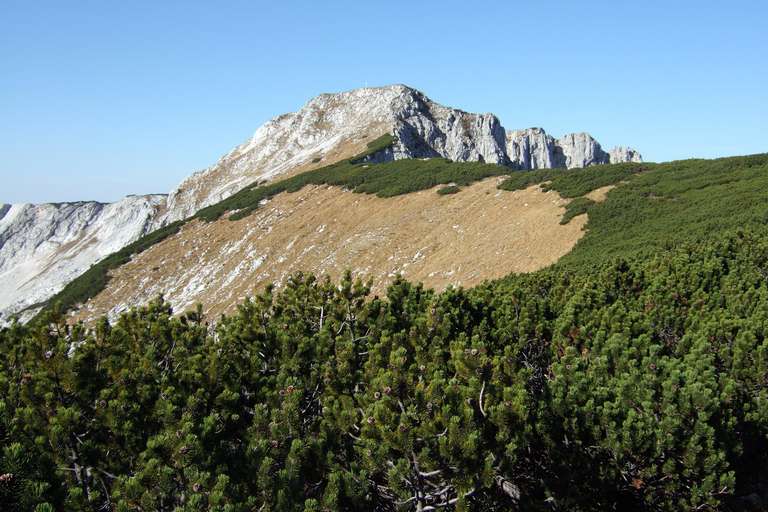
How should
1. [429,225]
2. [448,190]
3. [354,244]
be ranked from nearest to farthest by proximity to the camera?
[429,225]
[354,244]
[448,190]

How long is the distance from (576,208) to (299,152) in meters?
59.2

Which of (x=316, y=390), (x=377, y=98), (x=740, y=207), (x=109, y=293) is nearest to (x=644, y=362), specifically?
(x=316, y=390)

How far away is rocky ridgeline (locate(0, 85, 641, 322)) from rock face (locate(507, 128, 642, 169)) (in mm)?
569

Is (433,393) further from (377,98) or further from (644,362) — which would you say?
(377,98)

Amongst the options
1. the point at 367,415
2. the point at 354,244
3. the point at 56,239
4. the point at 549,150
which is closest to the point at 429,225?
the point at 354,244

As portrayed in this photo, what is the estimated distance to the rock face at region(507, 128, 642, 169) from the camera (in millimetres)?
114125

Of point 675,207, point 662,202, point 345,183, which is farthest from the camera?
point 345,183

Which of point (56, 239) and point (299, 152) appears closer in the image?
point (299, 152)

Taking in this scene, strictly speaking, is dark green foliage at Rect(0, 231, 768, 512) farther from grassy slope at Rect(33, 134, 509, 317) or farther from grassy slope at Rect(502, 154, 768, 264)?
grassy slope at Rect(33, 134, 509, 317)

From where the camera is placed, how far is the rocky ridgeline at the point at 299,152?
77875 mm

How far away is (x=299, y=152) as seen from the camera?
83.4m

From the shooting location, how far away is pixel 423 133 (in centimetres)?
8338

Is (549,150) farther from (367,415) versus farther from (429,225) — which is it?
(367,415)

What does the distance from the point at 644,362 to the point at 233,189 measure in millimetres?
76056
